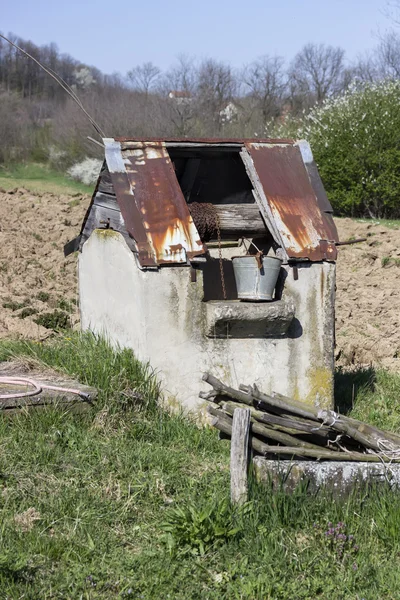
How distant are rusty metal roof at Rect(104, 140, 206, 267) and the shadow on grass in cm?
206

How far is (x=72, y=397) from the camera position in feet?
21.0

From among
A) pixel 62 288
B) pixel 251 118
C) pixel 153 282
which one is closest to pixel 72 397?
pixel 153 282

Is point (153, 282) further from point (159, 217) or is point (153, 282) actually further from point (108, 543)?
point (108, 543)

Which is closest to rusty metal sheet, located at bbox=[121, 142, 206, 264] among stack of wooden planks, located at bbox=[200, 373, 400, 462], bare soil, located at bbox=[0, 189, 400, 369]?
stack of wooden planks, located at bbox=[200, 373, 400, 462]

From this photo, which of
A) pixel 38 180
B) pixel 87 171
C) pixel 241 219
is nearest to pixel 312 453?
pixel 241 219

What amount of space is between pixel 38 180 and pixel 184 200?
2388cm

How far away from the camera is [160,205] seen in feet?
23.2

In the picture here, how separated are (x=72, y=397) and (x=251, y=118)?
32974 millimetres

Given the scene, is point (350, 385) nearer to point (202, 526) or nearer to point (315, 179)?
point (315, 179)

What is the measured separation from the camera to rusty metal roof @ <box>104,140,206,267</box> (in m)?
6.84

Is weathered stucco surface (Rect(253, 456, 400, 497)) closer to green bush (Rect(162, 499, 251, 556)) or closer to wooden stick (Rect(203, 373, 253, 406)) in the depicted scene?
green bush (Rect(162, 499, 251, 556))

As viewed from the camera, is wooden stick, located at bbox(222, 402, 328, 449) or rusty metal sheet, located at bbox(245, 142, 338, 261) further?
rusty metal sheet, located at bbox(245, 142, 338, 261)

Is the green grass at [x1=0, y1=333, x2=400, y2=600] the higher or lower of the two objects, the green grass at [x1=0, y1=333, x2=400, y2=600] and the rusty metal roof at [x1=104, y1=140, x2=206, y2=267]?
the lower

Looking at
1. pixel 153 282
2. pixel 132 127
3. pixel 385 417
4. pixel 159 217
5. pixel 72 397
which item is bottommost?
pixel 385 417
